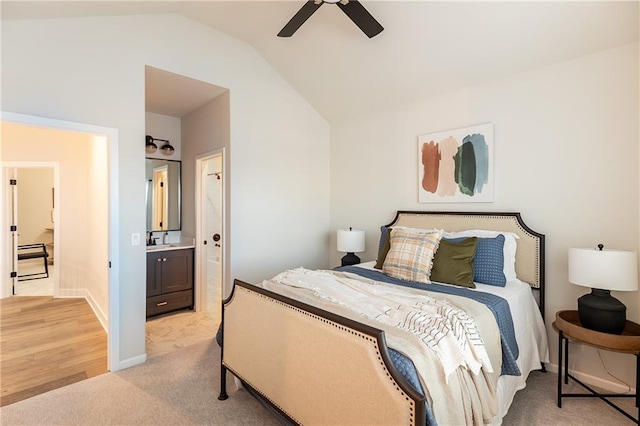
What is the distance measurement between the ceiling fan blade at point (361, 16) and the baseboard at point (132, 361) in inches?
133

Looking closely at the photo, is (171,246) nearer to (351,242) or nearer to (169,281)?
(169,281)

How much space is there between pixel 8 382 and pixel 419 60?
15.0ft

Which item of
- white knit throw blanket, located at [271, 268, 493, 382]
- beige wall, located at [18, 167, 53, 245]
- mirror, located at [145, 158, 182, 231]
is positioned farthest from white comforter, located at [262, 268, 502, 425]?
beige wall, located at [18, 167, 53, 245]

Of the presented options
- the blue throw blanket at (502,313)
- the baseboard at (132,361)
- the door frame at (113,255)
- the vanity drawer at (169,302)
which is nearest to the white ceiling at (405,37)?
the door frame at (113,255)

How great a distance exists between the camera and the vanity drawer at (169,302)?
4043 millimetres

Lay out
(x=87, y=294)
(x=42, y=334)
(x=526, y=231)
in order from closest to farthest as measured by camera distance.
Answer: (x=526, y=231) < (x=42, y=334) < (x=87, y=294)

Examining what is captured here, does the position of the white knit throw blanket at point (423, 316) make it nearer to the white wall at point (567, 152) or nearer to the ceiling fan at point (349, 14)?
the white wall at point (567, 152)

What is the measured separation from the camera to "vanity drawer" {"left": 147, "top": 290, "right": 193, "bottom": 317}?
4043 mm

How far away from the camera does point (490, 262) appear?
8.77ft

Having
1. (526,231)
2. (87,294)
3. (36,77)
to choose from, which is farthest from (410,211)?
(87,294)

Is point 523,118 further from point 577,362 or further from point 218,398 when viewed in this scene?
point 218,398

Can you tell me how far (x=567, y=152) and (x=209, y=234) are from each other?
439cm

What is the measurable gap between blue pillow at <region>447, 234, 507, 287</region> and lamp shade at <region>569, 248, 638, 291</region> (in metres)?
0.55

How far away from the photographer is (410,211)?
146 inches
